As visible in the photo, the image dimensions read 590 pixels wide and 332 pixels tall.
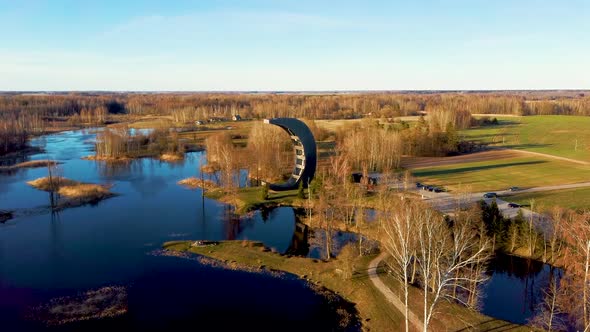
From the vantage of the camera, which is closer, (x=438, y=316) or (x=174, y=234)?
(x=438, y=316)

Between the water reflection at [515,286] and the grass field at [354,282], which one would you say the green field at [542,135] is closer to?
the water reflection at [515,286]

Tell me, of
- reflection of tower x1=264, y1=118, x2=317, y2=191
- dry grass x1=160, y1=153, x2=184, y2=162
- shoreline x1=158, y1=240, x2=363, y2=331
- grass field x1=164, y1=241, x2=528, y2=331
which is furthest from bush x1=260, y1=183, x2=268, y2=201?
dry grass x1=160, y1=153, x2=184, y2=162

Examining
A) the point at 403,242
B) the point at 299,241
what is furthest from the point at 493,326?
the point at 299,241

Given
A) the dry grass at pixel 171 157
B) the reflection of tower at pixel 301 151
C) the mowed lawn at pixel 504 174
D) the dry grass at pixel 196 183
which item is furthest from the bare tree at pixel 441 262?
the dry grass at pixel 171 157

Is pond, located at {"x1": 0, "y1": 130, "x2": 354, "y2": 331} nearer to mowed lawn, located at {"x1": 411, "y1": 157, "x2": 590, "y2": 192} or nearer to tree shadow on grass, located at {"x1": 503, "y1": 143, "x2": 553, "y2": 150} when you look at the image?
mowed lawn, located at {"x1": 411, "y1": 157, "x2": 590, "y2": 192}

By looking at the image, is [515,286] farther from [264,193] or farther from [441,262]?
[264,193]

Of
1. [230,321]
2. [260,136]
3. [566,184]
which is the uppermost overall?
[260,136]

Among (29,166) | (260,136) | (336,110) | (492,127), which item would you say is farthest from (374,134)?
(336,110)

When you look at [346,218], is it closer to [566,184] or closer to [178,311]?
[178,311]
